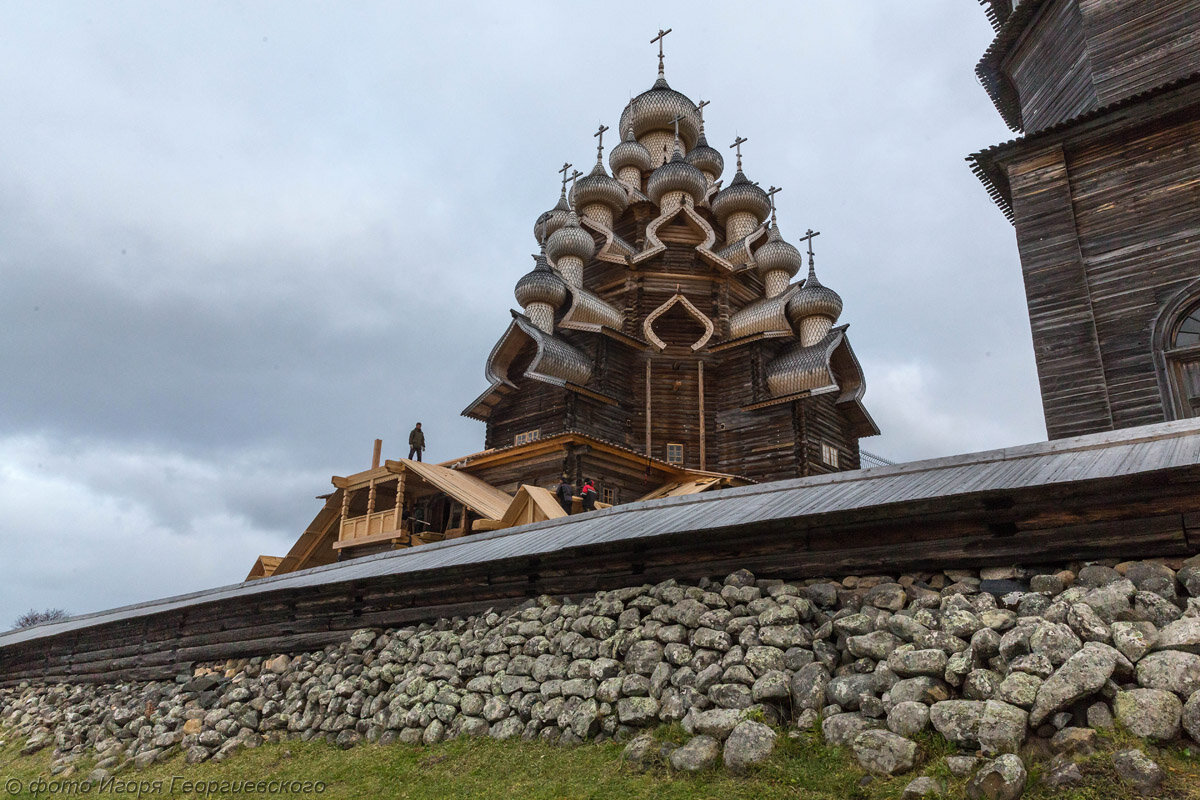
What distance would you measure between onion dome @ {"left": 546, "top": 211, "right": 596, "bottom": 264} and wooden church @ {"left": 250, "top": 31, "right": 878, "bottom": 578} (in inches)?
2.3

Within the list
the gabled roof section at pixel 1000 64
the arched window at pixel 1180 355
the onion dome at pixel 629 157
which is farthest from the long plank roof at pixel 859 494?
the onion dome at pixel 629 157

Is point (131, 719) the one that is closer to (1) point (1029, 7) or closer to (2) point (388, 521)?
(2) point (388, 521)

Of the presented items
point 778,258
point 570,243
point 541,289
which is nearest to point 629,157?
point 570,243

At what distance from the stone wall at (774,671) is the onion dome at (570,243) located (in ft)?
53.8

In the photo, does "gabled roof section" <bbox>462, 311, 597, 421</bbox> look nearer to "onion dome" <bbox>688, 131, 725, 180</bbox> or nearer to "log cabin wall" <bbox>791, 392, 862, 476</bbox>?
"log cabin wall" <bbox>791, 392, 862, 476</bbox>

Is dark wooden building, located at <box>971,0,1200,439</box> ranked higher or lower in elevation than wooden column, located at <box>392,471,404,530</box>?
higher

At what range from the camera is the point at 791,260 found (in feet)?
81.4

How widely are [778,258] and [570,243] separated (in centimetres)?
639

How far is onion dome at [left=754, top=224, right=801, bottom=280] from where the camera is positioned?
81.4ft

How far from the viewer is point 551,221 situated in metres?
25.7

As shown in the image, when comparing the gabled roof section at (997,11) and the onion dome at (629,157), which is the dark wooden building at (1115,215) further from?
the onion dome at (629,157)

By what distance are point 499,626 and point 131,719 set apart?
5983mm

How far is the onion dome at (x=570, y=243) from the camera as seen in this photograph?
2431 centimetres

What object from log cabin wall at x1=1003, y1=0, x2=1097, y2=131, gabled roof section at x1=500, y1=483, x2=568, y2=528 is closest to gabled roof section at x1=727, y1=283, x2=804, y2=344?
log cabin wall at x1=1003, y1=0, x2=1097, y2=131
